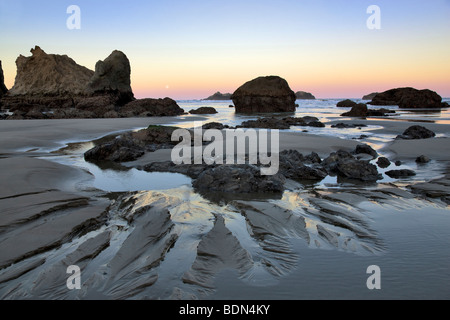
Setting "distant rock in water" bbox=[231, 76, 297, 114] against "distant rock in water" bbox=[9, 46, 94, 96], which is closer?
"distant rock in water" bbox=[231, 76, 297, 114]

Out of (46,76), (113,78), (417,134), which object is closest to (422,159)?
(417,134)

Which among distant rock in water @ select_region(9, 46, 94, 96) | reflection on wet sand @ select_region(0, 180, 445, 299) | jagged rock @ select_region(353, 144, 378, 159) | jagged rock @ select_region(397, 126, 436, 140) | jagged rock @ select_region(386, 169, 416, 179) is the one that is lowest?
reflection on wet sand @ select_region(0, 180, 445, 299)

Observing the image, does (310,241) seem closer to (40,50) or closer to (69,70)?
(69,70)

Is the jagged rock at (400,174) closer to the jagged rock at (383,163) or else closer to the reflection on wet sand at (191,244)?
the jagged rock at (383,163)

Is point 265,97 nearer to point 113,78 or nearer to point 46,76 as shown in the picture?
point 113,78

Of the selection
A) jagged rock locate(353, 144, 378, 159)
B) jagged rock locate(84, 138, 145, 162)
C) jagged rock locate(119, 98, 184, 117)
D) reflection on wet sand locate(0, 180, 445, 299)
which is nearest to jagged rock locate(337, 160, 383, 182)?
reflection on wet sand locate(0, 180, 445, 299)

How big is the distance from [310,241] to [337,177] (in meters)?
3.12

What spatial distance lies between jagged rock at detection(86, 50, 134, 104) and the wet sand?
137 ft

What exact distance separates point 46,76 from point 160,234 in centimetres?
7836

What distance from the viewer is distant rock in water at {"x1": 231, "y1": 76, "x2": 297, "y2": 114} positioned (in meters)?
40.2

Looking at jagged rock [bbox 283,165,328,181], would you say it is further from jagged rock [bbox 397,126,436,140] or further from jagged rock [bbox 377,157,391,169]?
jagged rock [bbox 397,126,436,140]

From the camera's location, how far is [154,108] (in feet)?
110

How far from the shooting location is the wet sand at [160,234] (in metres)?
2.20

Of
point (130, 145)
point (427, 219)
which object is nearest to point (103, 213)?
point (427, 219)
